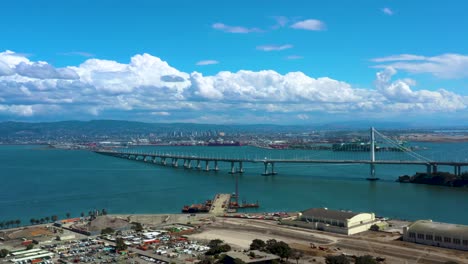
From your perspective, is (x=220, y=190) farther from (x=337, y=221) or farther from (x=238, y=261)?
(x=238, y=261)

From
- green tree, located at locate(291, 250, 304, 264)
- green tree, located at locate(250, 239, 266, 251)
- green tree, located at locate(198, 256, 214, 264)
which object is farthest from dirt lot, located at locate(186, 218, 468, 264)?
green tree, located at locate(198, 256, 214, 264)

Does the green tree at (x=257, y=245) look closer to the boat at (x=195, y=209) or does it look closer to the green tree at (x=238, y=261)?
the green tree at (x=238, y=261)

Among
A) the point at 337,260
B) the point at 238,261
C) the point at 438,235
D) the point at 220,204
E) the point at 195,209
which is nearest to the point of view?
the point at 337,260

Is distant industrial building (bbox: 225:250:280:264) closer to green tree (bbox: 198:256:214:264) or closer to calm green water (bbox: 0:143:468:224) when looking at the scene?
green tree (bbox: 198:256:214:264)

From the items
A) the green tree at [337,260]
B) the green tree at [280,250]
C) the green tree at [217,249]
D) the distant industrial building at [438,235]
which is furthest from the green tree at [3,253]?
the distant industrial building at [438,235]

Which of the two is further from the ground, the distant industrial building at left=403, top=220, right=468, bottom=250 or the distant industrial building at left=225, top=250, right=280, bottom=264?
the distant industrial building at left=403, top=220, right=468, bottom=250

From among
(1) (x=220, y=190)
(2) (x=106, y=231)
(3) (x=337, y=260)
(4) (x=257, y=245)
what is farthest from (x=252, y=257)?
(1) (x=220, y=190)
